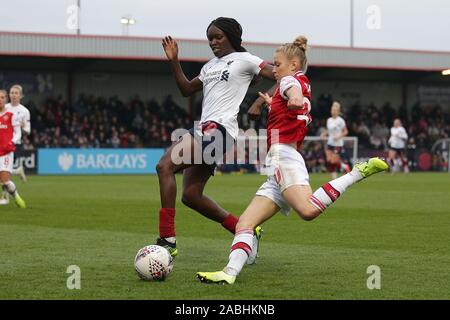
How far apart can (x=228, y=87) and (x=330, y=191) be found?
175cm

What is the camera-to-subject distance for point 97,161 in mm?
36250

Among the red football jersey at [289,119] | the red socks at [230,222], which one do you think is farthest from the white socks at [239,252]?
the red socks at [230,222]

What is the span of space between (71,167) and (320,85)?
60.5 feet

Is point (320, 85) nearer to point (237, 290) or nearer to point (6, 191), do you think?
point (6, 191)

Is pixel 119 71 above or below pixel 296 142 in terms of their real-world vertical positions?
above

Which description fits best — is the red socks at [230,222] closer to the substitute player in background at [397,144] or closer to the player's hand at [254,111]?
the player's hand at [254,111]

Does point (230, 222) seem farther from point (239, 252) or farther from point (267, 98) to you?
point (239, 252)

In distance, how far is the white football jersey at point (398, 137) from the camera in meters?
37.8

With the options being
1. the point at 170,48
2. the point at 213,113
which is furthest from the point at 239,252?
the point at 170,48

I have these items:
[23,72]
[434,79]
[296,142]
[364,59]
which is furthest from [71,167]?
[296,142]

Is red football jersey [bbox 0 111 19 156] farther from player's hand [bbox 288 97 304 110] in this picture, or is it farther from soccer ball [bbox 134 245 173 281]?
player's hand [bbox 288 97 304 110]

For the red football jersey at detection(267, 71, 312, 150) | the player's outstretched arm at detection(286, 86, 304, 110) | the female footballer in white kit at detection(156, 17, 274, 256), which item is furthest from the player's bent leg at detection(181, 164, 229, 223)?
the player's outstretched arm at detection(286, 86, 304, 110)

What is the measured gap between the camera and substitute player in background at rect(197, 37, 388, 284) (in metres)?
7.20
